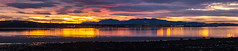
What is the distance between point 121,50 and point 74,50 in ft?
13.4

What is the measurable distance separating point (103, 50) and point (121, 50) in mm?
1556

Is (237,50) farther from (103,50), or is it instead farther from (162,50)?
(103,50)

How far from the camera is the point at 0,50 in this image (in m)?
20.5

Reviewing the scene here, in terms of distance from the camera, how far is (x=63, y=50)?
20.8m

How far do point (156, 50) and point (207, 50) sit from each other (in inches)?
166

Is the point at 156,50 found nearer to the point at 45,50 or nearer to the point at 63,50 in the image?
the point at 63,50


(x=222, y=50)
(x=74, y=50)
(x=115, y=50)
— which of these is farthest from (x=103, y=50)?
(x=222, y=50)

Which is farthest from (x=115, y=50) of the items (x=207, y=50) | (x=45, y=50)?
(x=207, y=50)

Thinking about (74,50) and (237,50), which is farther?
(74,50)

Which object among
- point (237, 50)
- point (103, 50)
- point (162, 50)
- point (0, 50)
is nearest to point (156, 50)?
point (162, 50)

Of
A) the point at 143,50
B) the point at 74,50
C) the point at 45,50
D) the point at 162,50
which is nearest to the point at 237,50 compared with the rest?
the point at 162,50

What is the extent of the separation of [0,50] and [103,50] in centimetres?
878

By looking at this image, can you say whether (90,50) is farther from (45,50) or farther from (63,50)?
(45,50)

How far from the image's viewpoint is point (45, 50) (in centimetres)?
2072
